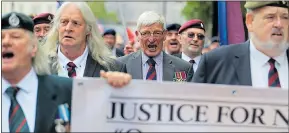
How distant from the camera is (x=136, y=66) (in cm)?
695

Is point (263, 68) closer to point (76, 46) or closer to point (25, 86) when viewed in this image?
point (25, 86)

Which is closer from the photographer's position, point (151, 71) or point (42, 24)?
point (151, 71)

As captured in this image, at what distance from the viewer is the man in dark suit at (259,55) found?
172 inches

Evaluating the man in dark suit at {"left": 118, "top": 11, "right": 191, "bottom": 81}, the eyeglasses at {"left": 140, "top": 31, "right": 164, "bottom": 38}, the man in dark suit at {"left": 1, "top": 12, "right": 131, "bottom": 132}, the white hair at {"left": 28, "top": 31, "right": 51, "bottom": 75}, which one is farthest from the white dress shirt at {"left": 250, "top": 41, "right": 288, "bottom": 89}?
the eyeglasses at {"left": 140, "top": 31, "right": 164, "bottom": 38}

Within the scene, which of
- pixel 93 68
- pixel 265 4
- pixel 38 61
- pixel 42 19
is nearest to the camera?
pixel 38 61

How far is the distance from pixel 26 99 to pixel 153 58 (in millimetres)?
3044

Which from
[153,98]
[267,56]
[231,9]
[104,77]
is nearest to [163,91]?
[153,98]

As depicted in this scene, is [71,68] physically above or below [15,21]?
below

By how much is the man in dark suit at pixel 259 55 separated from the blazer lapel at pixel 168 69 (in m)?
2.29

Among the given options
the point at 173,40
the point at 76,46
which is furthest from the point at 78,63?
the point at 173,40

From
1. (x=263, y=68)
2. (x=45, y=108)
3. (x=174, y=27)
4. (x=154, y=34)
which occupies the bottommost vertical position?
(x=45, y=108)

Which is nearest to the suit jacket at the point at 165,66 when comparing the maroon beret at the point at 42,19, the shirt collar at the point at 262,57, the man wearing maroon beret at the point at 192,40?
the maroon beret at the point at 42,19

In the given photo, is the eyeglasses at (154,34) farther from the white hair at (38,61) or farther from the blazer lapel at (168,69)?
the white hair at (38,61)

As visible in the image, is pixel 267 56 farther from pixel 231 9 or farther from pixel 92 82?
pixel 231 9
